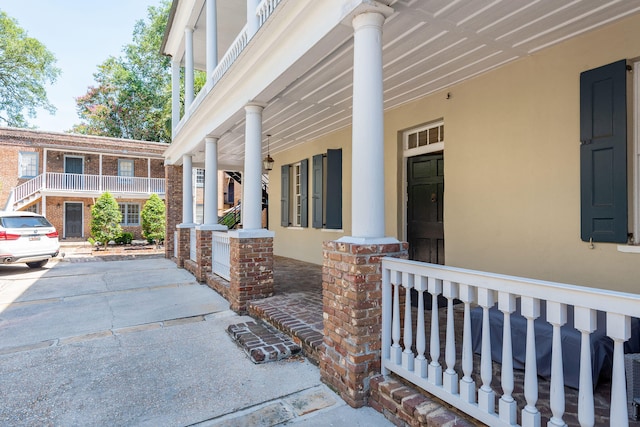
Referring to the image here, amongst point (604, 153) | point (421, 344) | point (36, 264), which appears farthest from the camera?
point (36, 264)

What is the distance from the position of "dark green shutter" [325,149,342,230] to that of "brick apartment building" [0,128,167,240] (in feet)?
47.0

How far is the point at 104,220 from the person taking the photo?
1388 cm

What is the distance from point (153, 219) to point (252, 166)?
12017 mm

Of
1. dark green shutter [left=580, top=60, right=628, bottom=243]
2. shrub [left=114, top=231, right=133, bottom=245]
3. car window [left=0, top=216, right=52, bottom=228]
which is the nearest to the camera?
dark green shutter [left=580, top=60, right=628, bottom=243]

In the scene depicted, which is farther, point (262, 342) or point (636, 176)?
point (262, 342)

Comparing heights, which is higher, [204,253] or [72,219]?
[72,219]

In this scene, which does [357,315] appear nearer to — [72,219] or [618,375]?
[618,375]

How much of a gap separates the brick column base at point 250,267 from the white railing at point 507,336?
2396 millimetres

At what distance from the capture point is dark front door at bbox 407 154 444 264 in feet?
16.1

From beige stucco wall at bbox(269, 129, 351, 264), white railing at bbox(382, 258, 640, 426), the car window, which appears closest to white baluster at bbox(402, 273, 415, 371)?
white railing at bbox(382, 258, 640, 426)

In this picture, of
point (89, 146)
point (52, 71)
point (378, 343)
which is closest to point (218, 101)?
point (378, 343)

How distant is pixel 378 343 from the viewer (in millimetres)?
2500

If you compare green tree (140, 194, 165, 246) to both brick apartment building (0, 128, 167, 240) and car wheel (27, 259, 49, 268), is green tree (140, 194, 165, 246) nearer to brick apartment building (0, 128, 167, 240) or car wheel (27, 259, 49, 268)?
brick apartment building (0, 128, 167, 240)

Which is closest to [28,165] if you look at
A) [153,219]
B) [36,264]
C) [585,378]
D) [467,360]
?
[153,219]
